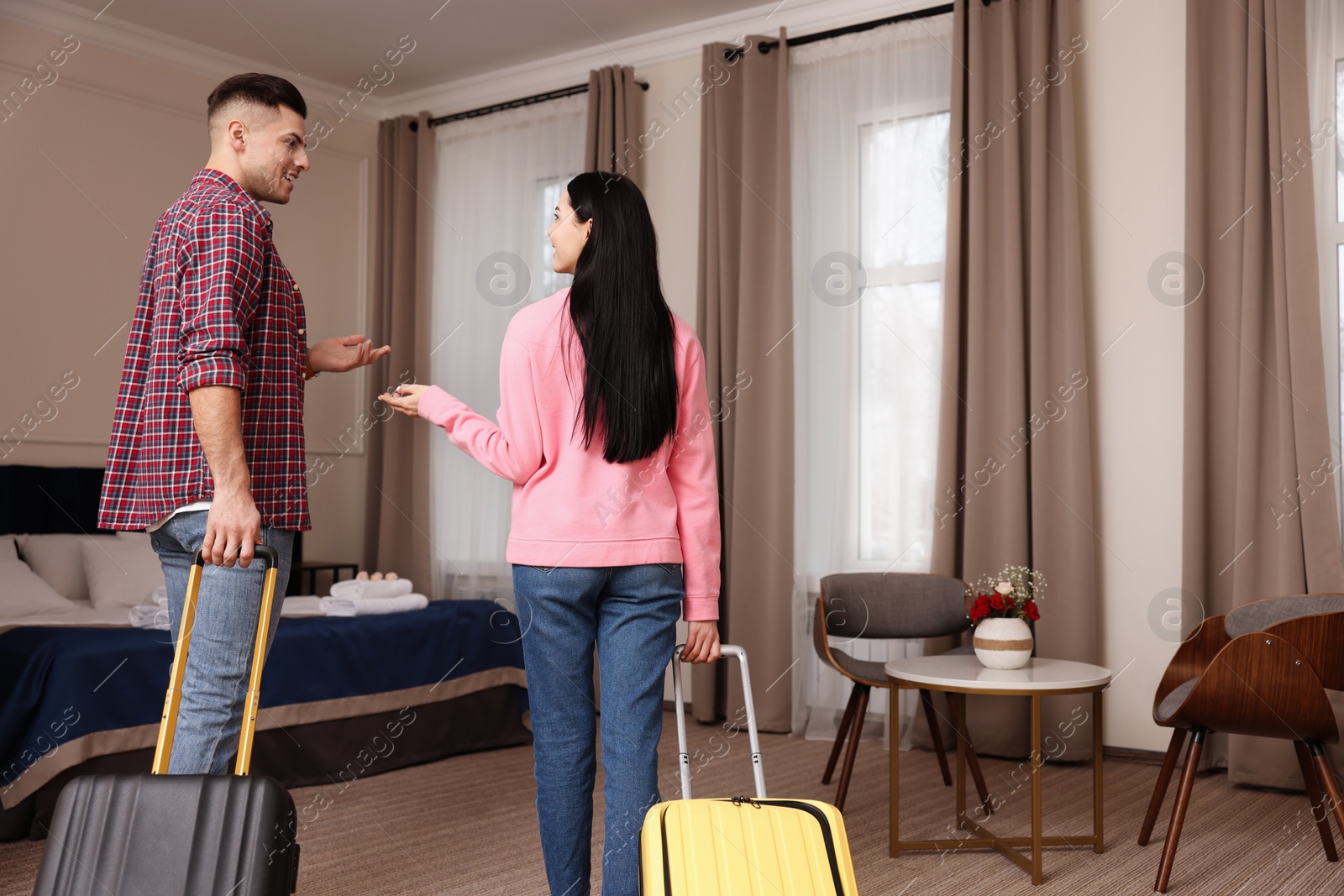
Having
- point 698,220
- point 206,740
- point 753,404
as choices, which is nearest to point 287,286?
point 206,740

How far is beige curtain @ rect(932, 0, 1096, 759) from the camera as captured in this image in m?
4.00

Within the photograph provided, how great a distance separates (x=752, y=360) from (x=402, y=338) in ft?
7.05

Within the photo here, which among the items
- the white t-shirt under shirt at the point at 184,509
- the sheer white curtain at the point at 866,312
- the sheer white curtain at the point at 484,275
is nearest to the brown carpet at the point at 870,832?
the sheer white curtain at the point at 866,312

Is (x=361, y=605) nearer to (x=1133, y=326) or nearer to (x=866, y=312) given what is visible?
(x=866, y=312)

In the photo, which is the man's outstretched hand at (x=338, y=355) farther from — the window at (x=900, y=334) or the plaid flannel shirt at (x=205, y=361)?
the window at (x=900, y=334)

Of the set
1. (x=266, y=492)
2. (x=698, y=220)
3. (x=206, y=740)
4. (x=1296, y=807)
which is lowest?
(x=1296, y=807)

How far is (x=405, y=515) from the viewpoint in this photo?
5781mm

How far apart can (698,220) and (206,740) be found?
380 centimetres

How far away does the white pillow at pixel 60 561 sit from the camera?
168 inches

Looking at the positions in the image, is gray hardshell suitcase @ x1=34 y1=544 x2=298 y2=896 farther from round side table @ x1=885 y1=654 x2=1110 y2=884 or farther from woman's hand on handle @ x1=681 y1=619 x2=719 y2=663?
round side table @ x1=885 y1=654 x2=1110 y2=884

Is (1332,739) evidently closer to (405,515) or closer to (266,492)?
(266,492)

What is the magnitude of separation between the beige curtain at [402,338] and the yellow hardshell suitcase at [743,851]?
4329 millimetres

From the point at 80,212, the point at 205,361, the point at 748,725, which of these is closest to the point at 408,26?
the point at 80,212

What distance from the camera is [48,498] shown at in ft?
14.9
